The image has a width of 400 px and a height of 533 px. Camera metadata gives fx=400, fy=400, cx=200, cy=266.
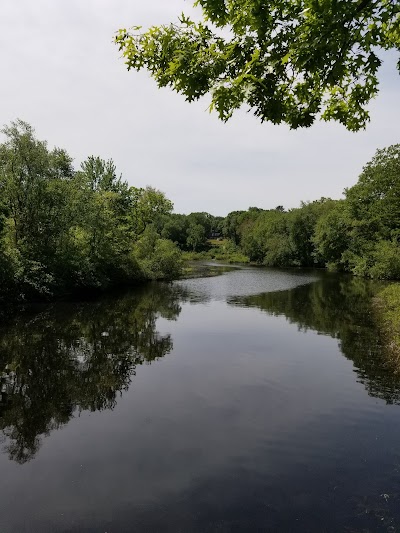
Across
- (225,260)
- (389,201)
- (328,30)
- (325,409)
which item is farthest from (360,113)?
(225,260)

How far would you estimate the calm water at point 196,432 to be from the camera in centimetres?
693

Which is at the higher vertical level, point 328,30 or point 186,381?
point 328,30

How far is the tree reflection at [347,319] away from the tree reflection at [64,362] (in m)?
7.86

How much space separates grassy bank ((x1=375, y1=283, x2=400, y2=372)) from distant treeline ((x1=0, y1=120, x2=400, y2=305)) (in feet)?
60.0

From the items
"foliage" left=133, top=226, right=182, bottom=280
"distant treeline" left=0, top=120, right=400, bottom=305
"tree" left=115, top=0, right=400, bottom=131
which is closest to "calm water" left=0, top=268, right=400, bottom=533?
"tree" left=115, top=0, right=400, bottom=131

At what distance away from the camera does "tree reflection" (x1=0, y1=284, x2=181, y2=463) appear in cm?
1059

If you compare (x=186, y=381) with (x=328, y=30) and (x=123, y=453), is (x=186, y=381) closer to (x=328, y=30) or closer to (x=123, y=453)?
(x=123, y=453)

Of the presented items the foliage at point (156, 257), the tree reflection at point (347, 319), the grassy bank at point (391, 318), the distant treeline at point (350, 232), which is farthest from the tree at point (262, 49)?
the distant treeline at point (350, 232)

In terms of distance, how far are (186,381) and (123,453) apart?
482cm

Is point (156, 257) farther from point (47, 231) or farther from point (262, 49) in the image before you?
point (262, 49)

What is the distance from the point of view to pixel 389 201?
1914 inches

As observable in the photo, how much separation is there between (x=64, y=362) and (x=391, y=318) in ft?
57.4

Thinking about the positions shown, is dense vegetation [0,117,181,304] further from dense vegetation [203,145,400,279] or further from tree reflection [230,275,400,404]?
dense vegetation [203,145,400,279]

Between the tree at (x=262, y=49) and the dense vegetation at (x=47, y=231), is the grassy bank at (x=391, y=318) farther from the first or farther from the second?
the dense vegetation at (x=47, y=231)
